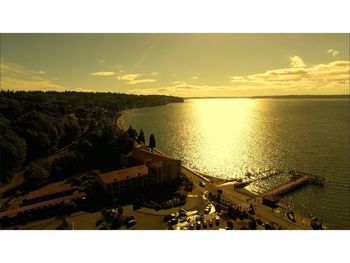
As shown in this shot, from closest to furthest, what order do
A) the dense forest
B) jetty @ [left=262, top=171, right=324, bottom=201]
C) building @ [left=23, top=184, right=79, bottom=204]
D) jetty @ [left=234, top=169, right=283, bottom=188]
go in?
1. building @ [left=23, top=184, right=79, bottom=204]
2. the dense forest
3. jetty @ [left=262, top=171, right=324, bottom=201]
4. jetty @ [left=234, top=169, right=283, bottom=188]

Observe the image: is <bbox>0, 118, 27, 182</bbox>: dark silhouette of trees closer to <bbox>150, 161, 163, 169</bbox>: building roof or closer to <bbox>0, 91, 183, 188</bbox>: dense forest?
<bbox>0, 91, 183, 188</bbox>: dense forest

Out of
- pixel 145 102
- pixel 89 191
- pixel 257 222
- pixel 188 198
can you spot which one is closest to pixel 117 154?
pixel 89 191

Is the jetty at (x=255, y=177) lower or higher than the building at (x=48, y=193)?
lower

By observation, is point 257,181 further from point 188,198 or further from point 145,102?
point 145,102

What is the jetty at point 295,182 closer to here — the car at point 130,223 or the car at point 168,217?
the car at point 168,217

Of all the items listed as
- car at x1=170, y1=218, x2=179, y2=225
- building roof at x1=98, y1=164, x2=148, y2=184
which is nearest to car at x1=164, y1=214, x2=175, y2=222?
car at x1=170, y1=218, x2=179, y2=225

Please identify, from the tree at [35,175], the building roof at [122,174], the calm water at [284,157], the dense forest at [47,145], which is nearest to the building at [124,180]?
the building roof at [122,174]

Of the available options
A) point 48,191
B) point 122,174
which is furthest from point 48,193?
point 122,174

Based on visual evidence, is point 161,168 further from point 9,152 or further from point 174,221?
point 9,152

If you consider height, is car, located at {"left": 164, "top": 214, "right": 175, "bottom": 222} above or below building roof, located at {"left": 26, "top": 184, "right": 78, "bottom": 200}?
below
